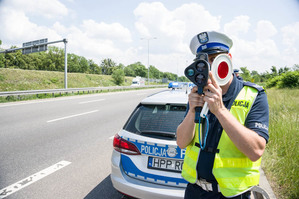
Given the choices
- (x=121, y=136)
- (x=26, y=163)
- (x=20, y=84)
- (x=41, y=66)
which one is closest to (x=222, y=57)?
(x=121, y=136)

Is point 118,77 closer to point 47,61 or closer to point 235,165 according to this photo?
point 47,61

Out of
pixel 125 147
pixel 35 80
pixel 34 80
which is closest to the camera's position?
pixel 125 147

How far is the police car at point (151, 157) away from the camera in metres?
2.21

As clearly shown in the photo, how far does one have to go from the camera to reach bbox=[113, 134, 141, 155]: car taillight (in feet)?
7.87

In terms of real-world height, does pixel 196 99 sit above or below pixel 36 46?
below

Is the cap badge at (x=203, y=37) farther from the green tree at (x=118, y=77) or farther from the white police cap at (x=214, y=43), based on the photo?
the green tree at (x=118, y=77)

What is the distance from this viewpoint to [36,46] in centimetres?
2028

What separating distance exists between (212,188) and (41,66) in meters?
75.4

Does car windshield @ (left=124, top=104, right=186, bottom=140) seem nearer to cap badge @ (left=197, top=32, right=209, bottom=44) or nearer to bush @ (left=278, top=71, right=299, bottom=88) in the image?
cap badge @ (left=197, top=32, right=209, bottom=44)

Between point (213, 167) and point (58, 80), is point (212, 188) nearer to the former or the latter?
point (213, 167)

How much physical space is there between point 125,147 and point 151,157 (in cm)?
34

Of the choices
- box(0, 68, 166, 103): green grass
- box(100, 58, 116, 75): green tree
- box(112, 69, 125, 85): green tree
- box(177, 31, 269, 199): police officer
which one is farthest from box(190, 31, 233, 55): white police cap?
box(100, 58, 116, 75): green tree

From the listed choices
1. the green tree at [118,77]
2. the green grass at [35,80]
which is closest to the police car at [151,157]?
the green grass at [35,80]

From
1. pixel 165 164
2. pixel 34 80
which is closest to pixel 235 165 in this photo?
pixel 165 164
